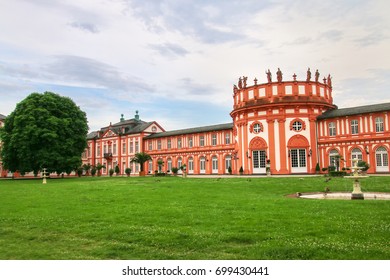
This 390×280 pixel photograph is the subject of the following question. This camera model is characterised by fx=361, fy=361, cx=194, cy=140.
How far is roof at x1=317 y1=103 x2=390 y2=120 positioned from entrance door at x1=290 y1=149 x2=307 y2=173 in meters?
4.14

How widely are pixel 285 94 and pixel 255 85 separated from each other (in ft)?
11.4

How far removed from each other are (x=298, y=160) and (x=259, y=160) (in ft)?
13.5

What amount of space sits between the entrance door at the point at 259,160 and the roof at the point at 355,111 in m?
7.02

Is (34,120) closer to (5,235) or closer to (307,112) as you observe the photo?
(307,112)

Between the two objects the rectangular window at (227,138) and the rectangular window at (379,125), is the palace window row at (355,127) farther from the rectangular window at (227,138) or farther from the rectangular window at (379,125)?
the rectangular window at (227,138)

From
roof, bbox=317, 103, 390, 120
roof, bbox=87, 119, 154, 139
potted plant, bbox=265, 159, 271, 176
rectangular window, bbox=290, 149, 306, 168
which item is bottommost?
potted plant, bbox=265, 159, 271, 176

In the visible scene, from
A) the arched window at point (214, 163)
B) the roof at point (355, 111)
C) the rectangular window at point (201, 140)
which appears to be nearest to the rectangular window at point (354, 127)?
the roof at point (355, 111)

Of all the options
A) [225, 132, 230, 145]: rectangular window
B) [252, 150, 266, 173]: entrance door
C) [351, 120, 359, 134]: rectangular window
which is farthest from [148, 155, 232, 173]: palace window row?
[351, 120, 359, 134]: rectangular window

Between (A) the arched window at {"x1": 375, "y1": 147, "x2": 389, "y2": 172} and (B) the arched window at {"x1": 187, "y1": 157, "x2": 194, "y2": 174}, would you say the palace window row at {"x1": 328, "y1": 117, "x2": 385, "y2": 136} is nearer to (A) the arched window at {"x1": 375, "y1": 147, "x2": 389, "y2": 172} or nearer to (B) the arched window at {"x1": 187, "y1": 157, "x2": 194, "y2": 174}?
(A) the arched window at {"x1": 375, "y1": 147, "x2": 389, "y2": 172}

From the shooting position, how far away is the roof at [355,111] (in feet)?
112

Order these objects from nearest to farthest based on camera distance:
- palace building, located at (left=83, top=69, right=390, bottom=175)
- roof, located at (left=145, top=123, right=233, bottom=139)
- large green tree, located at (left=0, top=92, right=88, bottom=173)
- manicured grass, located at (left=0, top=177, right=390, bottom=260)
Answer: manicured grass, located at (left=0, top=177, right=390, bottom=260) → palace building, located at (left=83, top=69, right=390, bottom=175) → large green tree, located at (left=0, top=92, right=88, bottom=173) → roof, located at (left=145, top=123, right=233, bottom=139)

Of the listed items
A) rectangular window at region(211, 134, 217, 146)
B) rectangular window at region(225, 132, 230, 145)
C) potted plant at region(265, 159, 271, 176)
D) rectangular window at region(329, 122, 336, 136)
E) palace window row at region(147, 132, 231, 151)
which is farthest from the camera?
rectangular window at region(211, 134, 217, 146)

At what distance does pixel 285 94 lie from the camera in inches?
1503

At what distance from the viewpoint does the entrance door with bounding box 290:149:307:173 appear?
37.5 meters
